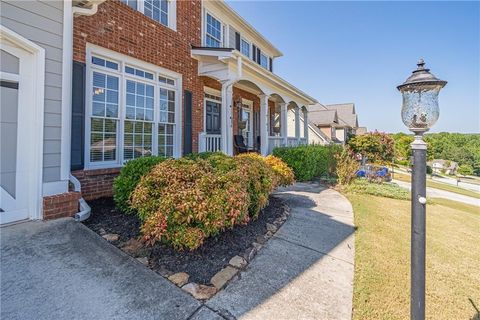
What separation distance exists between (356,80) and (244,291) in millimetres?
19352

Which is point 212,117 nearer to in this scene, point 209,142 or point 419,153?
point 209,142

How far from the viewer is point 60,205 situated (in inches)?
146

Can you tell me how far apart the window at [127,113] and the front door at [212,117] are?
1.99m

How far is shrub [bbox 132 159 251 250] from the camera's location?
2.93m

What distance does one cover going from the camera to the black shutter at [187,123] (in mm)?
7143

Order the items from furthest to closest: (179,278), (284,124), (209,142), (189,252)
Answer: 1. (284,124)
2. (209,142)
3. (189,252)
4. (179,278)

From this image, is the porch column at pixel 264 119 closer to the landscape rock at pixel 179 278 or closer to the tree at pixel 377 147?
the landscape rock at pixel 179 278

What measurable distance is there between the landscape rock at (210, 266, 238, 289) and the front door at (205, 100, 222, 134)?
255 inches

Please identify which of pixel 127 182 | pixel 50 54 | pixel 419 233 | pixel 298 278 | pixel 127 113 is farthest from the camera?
pixel 127 113

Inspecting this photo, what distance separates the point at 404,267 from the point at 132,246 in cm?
371

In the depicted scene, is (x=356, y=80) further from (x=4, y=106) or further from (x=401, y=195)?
(x=4, y=106)

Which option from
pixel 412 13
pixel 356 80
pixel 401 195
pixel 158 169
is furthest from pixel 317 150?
pixel 356 80

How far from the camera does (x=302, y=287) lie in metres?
2.68

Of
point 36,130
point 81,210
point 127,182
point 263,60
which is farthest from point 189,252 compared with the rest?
point 263,60
